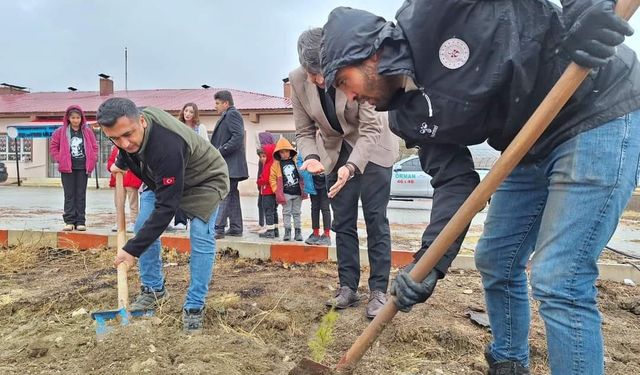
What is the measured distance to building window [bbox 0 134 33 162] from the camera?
23266 mm

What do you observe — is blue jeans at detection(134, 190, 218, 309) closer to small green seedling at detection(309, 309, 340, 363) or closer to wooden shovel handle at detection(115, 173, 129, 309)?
wooden shovel handle at detection(115, 173, 129, 309)

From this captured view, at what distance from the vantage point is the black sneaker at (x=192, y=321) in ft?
10.1

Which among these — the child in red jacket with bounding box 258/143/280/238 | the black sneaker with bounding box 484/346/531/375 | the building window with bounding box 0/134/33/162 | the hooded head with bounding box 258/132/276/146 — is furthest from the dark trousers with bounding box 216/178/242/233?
the building window with bounding box 0/134/33/162

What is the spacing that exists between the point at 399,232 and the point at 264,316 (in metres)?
4.63

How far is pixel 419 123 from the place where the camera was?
185cm

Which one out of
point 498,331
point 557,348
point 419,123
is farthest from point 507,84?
point 498,331

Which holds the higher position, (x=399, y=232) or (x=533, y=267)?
(x=533, y=267)

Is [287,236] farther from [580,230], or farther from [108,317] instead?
[580,230]

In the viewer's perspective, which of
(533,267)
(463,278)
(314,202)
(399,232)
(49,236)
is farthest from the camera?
(399,232)

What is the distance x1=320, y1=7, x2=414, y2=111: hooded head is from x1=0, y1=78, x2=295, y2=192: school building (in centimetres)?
1725

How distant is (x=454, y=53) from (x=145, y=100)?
24.4 m

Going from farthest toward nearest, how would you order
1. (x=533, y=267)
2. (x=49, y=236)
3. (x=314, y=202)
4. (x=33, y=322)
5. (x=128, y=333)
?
1. (x=314, y=202)
2. (x=49, y=236)
3. (x=33, y=322)
4. (x=128, y=333)
5. (x=533, y=267)

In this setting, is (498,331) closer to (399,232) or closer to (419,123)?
(419,123)

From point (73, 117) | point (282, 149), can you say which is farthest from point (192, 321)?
point (73, 117)
